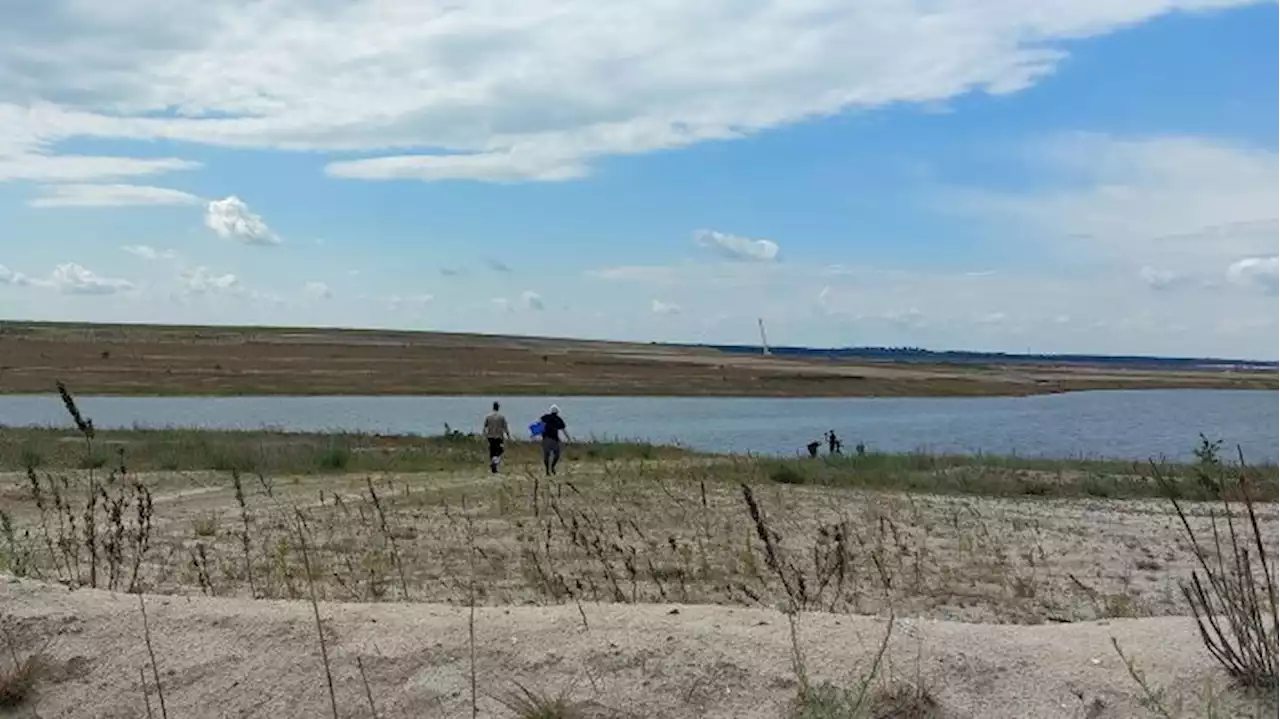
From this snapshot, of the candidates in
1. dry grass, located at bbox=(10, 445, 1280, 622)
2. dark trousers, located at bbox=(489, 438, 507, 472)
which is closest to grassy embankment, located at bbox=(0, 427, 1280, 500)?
dark trousers, located at bbox=(489, 438, 507, 472)

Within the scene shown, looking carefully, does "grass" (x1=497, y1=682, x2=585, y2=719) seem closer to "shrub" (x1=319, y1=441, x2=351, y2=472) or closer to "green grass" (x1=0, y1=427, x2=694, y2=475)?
"green grass" (x1=0, y1=427, x2=694, y2=475)

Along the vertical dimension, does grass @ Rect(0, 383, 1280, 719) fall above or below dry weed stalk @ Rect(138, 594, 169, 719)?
below

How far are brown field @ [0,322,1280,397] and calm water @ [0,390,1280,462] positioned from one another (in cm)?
598

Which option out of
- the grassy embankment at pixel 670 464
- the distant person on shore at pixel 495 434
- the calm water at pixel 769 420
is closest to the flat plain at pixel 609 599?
the grassy embankment at pixel 670 464

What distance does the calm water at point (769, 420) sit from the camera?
43.7 meters

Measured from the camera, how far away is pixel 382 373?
84.3m

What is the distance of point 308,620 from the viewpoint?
6.25 meters

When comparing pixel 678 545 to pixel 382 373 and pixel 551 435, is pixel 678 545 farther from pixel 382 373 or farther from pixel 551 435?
pixel 382 373

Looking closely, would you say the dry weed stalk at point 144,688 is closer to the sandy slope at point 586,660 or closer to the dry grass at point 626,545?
the sandy slope at point 586,660

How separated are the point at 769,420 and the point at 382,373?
34.6 meters

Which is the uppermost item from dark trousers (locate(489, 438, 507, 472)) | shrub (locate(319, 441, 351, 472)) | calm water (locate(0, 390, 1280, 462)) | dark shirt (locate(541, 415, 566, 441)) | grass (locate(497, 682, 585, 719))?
dark shirt (locate(541, 415, 566, 441))

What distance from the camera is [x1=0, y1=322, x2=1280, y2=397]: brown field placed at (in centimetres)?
7238

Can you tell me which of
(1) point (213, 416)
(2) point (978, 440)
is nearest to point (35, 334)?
(1) point (213, 416)

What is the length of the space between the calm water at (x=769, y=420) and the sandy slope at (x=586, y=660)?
3175 cm
